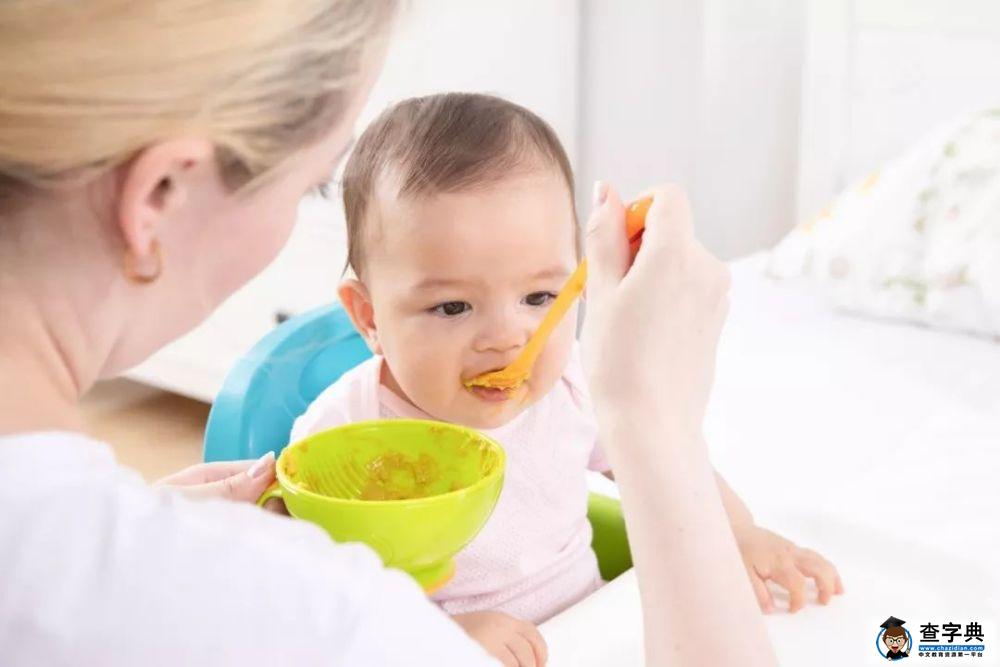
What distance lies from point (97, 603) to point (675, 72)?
1.86 meters

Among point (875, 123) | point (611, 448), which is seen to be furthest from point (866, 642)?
point (875, 123)

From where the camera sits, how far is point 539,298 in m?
0.99

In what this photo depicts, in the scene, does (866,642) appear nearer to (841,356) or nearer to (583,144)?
(841,356)

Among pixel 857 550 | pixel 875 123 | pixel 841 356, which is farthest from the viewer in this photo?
pixel 875 123

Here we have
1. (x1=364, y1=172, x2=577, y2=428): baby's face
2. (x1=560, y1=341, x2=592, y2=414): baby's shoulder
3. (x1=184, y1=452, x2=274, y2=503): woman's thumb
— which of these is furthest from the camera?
(x1=560, y1=341, x2=592, y2=414): baby's shoulder

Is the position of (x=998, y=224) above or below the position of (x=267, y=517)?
below

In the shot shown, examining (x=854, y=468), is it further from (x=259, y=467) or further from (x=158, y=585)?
(x=158, y=585)

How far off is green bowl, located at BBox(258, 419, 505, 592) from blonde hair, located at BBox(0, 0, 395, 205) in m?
0.24

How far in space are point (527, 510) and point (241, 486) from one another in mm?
267

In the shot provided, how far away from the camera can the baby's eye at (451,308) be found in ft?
3.18

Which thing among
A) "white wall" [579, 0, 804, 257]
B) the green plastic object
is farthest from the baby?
"white wall" [579, 0, 804, 257]

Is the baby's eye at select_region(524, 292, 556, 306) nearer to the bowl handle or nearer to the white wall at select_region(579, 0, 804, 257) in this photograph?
the bowl handle

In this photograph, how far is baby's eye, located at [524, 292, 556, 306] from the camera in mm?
984

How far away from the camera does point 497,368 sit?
97cm
